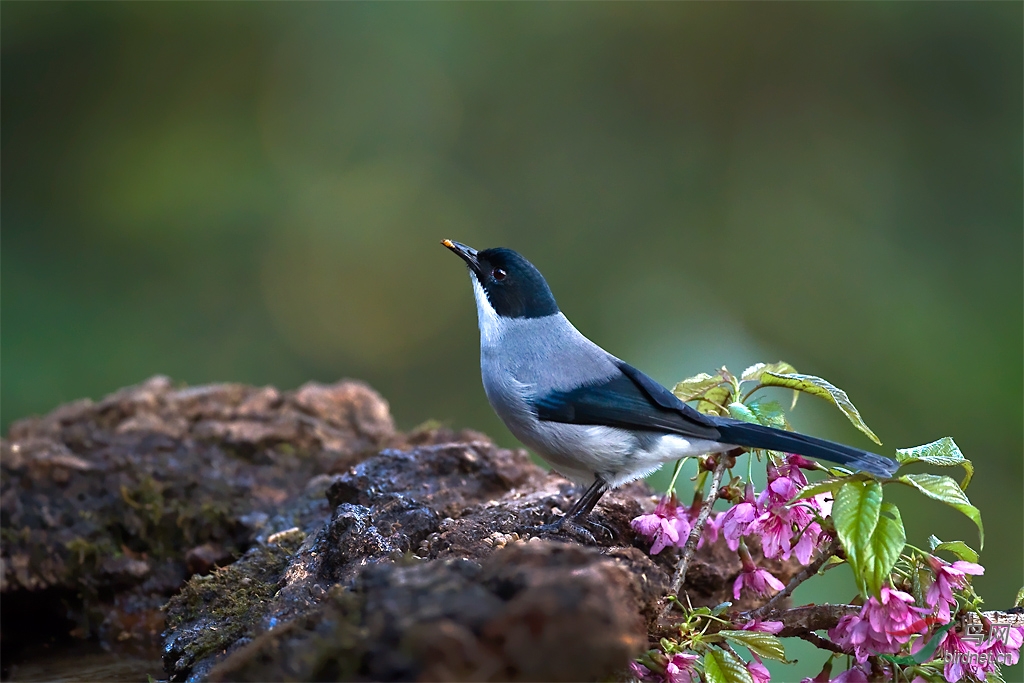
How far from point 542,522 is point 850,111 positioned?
28.6 ft

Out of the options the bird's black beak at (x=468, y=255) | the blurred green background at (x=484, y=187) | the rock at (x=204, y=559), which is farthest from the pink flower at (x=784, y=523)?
the blurred green background at (x=484, y=187)

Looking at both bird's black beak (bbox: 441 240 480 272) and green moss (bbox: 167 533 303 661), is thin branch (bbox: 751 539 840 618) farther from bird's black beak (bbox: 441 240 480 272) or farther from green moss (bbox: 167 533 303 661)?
bird's black beak (bbox: 441 240 480 272)

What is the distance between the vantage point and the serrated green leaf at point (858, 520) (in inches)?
86.5

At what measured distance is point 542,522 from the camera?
3.22 m

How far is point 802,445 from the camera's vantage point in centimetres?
270

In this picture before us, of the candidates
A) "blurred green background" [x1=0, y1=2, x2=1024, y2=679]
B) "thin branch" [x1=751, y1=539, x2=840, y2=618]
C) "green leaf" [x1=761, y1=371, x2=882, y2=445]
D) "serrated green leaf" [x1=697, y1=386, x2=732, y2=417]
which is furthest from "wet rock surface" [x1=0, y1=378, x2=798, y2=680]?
"blurred green background" [x1=0, y1=2, x2=1024, y2=679]

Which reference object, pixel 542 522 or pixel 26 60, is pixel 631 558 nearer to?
pixel 542 522

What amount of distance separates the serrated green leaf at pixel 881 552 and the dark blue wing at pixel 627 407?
2.47 ft

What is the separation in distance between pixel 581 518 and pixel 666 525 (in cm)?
40

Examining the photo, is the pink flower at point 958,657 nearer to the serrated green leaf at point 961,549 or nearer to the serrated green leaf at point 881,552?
the serrated green leaf at point 961,549

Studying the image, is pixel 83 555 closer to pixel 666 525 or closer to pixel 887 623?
pixel 666 525

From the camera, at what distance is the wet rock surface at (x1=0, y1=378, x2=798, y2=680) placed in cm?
158

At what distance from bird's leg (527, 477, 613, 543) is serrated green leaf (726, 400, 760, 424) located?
574 millimetres

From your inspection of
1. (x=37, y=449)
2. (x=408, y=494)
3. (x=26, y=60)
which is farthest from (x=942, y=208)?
(x=26, y=60)
